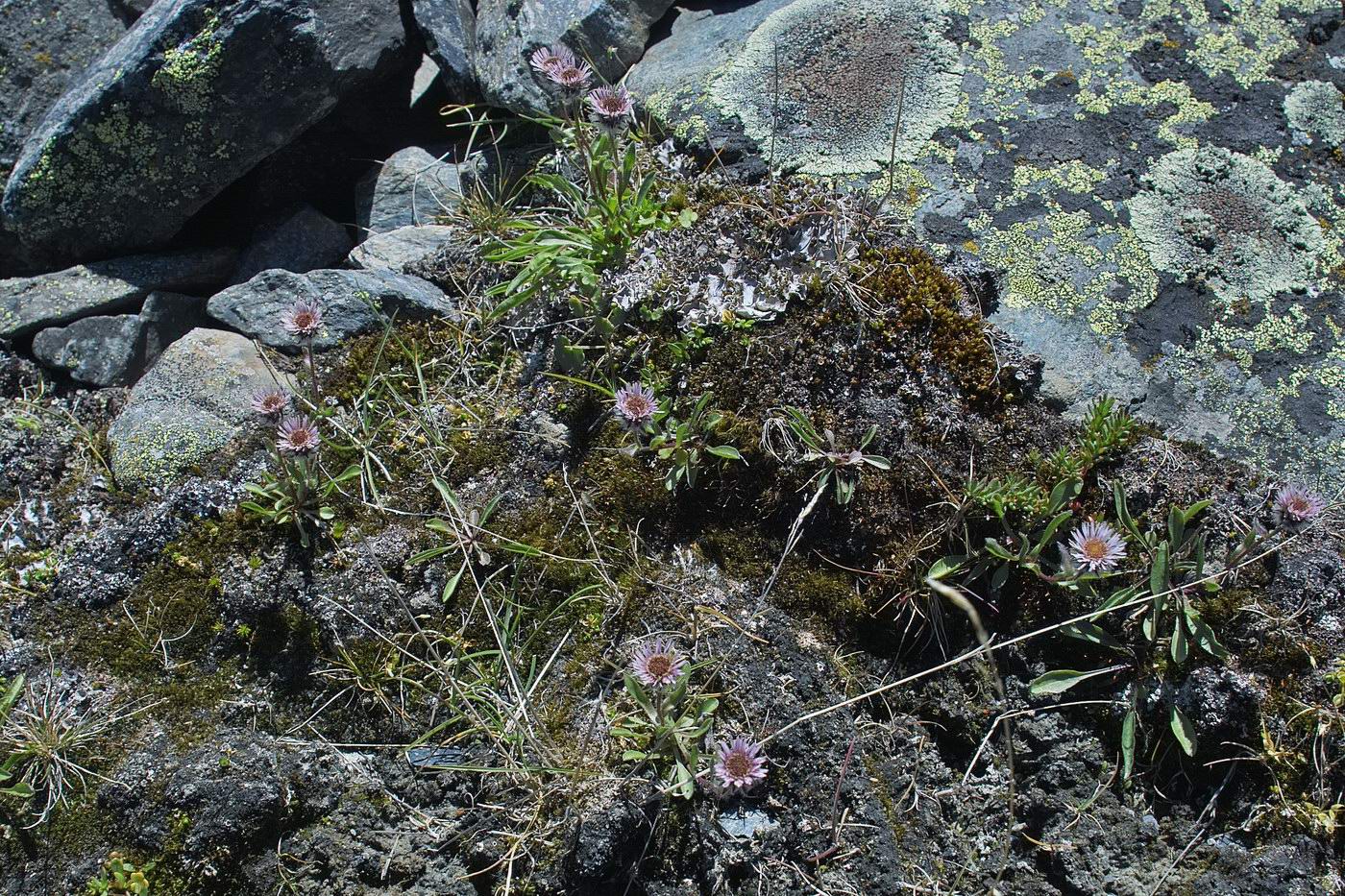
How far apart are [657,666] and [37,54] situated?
4.21 meters

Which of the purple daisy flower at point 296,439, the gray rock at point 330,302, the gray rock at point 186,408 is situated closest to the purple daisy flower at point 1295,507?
the gray rock at point 330,302

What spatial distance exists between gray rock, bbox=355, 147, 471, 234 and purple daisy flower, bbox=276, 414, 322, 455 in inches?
54.1

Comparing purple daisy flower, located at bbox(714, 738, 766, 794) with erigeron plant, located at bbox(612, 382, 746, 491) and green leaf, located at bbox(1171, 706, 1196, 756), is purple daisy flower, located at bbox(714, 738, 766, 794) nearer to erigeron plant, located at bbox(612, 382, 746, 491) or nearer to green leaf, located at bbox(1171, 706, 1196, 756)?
erigeron plant, located at bbox(612, 382, 746, 491)

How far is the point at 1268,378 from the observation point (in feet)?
10.5

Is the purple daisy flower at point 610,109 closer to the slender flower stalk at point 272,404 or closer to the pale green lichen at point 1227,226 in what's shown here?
the slender flower stalk at point 272,404

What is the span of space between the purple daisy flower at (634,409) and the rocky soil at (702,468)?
0.01m

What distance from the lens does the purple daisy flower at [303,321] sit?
3367 mm

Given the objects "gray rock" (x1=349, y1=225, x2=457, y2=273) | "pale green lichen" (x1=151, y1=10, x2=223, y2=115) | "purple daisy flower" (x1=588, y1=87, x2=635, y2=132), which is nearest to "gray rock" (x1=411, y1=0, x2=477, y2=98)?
"gray rock" (x1=349, y1=225, x2=457, y2=273)

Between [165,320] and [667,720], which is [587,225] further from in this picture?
[165,320]

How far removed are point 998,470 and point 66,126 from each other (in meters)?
3.99

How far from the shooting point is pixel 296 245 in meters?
4.34

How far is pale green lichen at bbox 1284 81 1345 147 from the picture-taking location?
364 cm

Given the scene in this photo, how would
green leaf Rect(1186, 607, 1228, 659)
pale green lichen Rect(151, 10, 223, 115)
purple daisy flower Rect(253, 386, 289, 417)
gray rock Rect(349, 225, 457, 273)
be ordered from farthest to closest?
1. gray rock Rect(349, 225, 457, 273)
2. pale green lichen Rect(151, 10, 223, 115)
3. purple daisy flower Rect(253, 386, 289, 417)
4. green leaf Rect(1186, 607, 1228, 659)

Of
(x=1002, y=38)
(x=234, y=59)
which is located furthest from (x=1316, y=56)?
(x=234, y=59)
